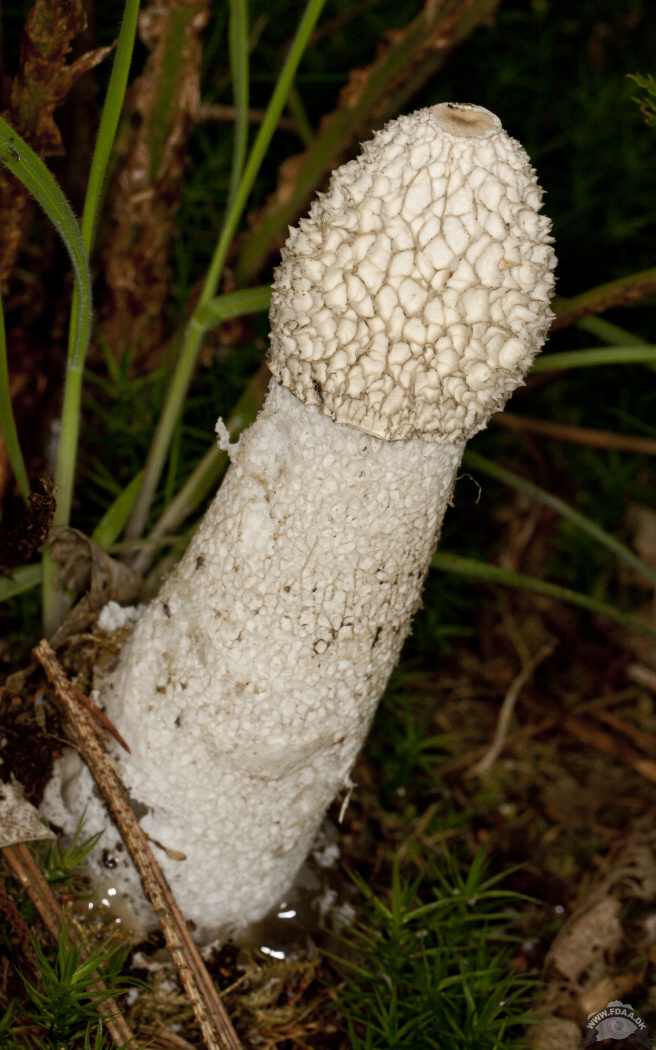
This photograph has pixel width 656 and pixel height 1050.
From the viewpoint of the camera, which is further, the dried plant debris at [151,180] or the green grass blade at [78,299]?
the dried plant debris at [151,180]

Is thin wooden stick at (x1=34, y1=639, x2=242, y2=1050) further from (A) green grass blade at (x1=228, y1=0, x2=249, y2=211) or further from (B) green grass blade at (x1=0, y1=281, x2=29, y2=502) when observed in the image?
(A) green grass blade at (x1=228, y1=0, x2=249, y2=211)

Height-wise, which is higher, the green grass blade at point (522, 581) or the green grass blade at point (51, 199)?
the green grass blade at point (51, 199)

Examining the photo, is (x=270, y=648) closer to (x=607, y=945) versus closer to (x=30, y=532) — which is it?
(x=30, y=532)

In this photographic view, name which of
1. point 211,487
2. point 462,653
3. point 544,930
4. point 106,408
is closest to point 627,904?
point 544,930

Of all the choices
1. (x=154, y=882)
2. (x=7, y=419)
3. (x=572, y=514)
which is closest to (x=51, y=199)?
(x=7, y=419)

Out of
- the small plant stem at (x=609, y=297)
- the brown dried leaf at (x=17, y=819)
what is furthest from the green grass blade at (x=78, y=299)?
the small plant stem at (x=609, y=297)

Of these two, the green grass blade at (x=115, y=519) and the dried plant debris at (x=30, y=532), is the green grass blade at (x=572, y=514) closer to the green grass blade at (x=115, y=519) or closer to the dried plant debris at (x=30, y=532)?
the green grass blade at (x=115, y=519)

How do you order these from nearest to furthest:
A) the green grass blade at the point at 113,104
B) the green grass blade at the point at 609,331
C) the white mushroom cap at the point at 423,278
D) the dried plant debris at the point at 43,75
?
the white mushroom cap at the point at 423,278
the green grass blade at the point at 113,104
the dried plant debris at the point at 43,75
the green grass blade at the point at 609,331

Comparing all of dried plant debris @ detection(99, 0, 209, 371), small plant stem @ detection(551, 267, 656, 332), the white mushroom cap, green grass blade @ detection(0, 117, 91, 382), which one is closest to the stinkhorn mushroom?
the white mushroom cap

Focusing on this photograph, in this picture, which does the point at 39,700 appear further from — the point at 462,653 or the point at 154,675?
the point at 462,653
